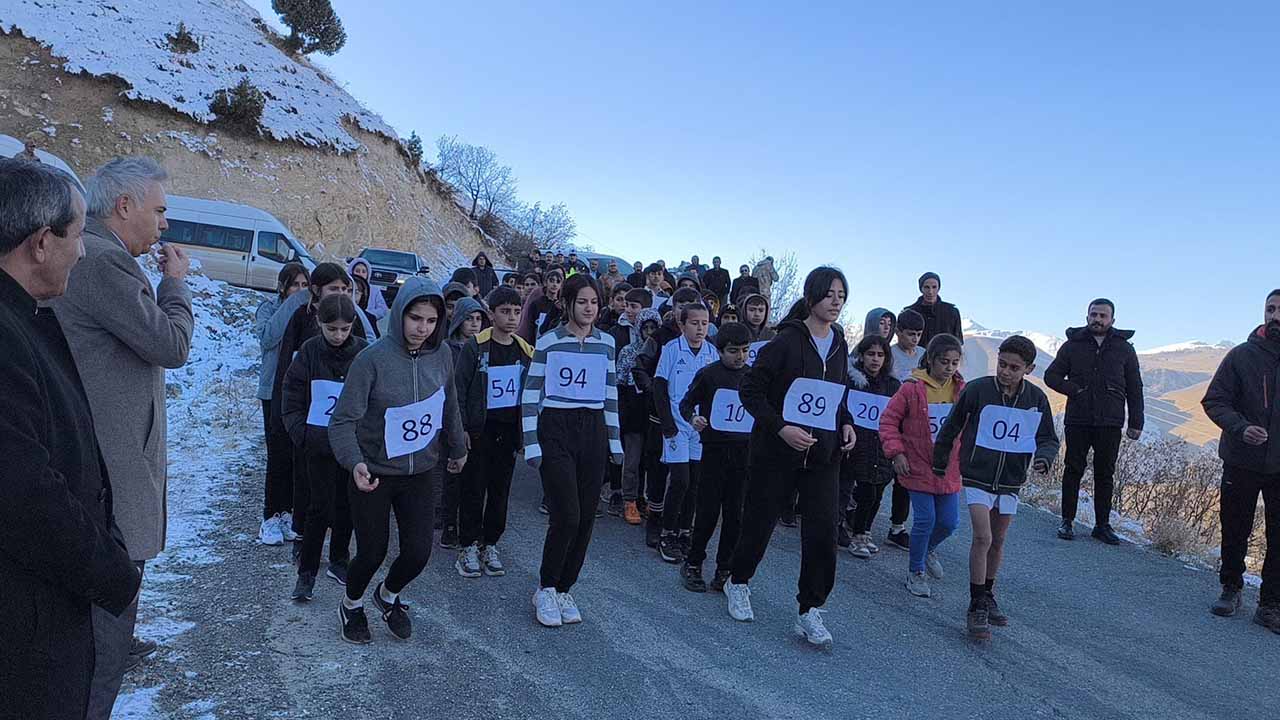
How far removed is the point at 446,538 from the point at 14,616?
497cm

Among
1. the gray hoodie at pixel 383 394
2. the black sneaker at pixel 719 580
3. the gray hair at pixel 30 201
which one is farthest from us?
the black sneaker at pixel 719 580

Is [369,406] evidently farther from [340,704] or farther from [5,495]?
[5,495]

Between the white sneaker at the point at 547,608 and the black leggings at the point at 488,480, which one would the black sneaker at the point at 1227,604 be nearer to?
the white sneaker at the point at 547,608

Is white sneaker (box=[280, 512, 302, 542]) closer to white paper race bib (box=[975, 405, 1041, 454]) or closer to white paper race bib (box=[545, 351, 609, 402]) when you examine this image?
white paper race bib (box=[545, 351, 609, 402])

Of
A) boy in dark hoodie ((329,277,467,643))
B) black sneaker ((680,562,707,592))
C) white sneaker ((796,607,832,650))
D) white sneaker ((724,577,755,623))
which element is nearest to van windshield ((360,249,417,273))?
black sneaker ((680,562,707,592))

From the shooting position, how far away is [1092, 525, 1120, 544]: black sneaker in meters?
8.05

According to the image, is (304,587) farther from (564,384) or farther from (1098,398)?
(1098,398)

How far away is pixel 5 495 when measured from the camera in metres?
1.56

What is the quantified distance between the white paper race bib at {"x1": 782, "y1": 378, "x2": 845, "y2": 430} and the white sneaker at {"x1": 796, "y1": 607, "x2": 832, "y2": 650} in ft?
4.12

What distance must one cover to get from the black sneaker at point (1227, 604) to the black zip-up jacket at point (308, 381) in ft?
22.9

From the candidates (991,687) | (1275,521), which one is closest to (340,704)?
(991,687)

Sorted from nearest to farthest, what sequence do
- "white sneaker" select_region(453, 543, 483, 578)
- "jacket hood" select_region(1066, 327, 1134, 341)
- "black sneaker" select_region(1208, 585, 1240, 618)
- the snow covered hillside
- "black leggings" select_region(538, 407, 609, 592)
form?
"black leggings" select_region(538, 407, 609, 592) → "white sneaker" select_region(453, 543, 483, 578) → "black sneaker" select_region(1208, 585, 1240, 618) → "jacket hood" select_region(1066, 327, 1134, 341) → the snow covered hillside

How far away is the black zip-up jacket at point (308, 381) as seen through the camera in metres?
5.03

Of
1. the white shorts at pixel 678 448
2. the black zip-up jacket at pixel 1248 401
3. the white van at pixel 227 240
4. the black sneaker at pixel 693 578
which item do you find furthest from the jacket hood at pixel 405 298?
the white van at pixel 227 240
